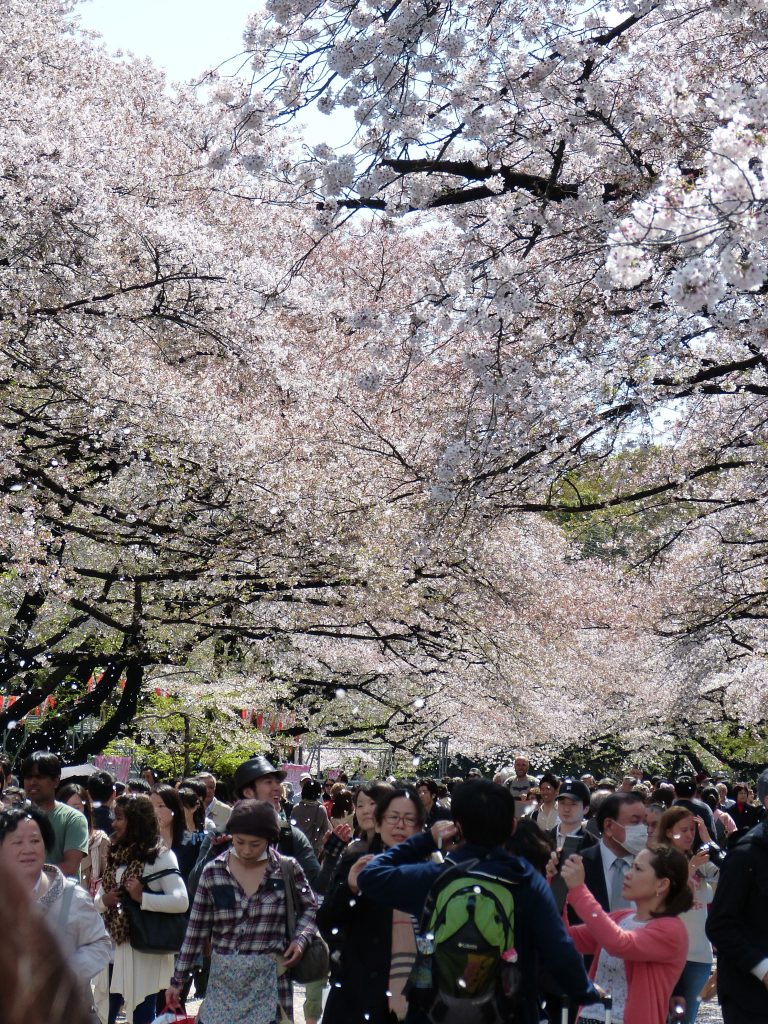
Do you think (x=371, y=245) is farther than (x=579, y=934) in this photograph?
Yes

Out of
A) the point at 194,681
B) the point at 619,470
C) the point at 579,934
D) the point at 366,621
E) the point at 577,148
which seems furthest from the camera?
the point at 194,681

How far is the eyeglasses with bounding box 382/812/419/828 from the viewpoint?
5.96 metres

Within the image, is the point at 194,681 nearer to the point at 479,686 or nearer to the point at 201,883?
the point at 479,686

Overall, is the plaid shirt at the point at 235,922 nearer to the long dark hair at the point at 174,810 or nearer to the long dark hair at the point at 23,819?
the long dark hair at the point at 23,819

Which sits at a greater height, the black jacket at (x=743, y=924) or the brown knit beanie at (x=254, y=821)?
the brown knit beanie at (x=254, y=821)

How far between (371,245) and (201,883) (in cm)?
2584

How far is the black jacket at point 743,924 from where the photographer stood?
5.25 metres

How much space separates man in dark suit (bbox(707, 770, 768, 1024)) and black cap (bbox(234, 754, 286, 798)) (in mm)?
2752

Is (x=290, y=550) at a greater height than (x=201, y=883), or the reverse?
(x=290, y=550)

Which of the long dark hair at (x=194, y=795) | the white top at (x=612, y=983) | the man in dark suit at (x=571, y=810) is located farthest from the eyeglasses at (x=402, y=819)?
Result: the long dark hair at (x=194, y=795)

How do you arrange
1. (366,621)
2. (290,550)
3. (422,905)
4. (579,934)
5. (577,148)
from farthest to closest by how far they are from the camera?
(366,621)
(290,550)
(577,148)
(579,934)
(422,905)

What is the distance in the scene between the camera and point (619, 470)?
13.1 metres

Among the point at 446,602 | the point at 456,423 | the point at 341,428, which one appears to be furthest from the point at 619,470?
the point at 446,602

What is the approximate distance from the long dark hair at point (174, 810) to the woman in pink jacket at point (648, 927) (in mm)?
4411
